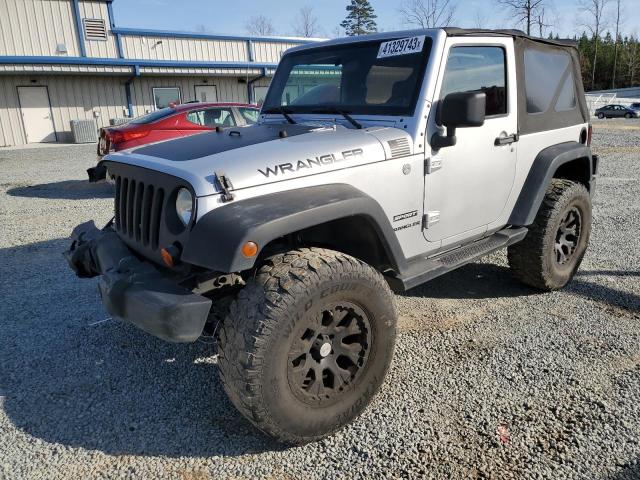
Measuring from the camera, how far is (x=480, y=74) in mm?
3529

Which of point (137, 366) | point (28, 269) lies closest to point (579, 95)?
point (137, 366)

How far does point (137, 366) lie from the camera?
333cm

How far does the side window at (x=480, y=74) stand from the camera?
3283mm

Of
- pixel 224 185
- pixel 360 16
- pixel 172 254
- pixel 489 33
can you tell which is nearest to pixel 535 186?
pixel 489 33

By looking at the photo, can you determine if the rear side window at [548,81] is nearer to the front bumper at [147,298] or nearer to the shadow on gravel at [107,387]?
the front bumper at [147,298]

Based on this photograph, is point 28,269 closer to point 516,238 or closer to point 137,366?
point 137,366

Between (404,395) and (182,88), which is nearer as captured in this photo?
(404,395)

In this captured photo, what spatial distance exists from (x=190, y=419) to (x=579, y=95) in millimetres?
4375

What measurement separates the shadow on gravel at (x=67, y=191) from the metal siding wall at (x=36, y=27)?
47.7ft

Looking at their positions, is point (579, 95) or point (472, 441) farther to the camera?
point (579, 95)

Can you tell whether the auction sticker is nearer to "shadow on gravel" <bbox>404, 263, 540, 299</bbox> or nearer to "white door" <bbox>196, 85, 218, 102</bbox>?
"shadow on gravel" <bbox>404, 263, 540, 299</bbox>

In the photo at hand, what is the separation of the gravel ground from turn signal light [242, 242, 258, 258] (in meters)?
1.04

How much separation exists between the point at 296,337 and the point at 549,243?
267cm

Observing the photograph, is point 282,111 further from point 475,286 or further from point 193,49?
point 193,49
